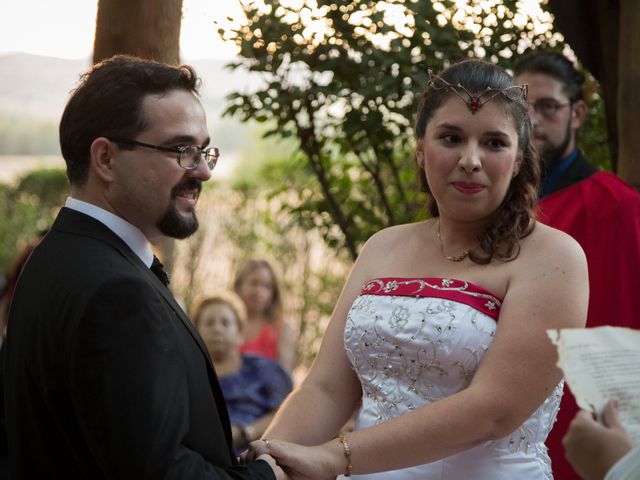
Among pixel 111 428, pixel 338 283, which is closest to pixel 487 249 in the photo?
pixel 111 428

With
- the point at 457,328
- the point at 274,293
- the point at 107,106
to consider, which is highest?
the point at 107,106

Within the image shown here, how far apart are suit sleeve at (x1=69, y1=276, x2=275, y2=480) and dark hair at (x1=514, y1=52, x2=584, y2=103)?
2549 millimetres

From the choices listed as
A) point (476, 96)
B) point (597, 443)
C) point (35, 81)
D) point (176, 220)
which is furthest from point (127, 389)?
point (35, 81)

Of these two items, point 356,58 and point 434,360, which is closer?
point 434,360

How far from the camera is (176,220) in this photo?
2.49 meters

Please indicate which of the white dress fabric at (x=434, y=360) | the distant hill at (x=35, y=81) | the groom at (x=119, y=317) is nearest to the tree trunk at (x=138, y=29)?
the groom at (x=119, y=317)

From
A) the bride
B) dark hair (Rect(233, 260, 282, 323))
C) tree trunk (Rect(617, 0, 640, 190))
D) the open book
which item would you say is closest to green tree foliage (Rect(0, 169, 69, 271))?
dark hair (Rect(233, 260, 282, 323))

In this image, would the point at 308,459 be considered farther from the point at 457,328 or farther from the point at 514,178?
the point at 514,178

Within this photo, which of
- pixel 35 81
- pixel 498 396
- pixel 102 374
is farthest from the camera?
pixel 35 81

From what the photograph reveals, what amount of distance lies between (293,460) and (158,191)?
81 cm

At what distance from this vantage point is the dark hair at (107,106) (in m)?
2.43

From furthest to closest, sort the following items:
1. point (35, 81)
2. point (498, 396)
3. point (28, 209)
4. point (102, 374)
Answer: point (28, 209)
point (35, 81)
point (498, 396)
point (102, 374)

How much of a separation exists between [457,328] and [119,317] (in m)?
1.04

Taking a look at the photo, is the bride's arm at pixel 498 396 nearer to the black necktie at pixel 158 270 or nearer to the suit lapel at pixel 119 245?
the suit lapel at pixel 119 245
